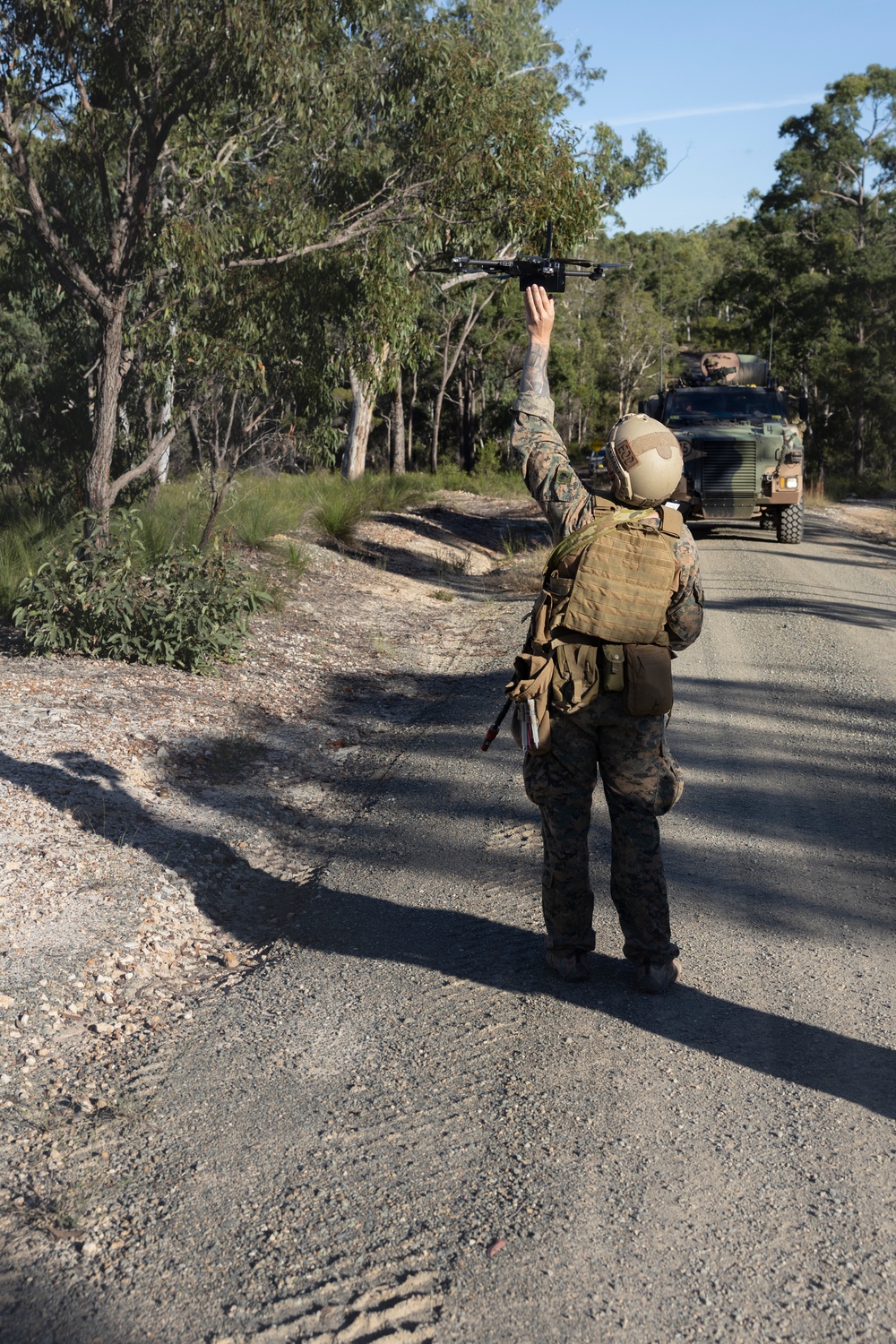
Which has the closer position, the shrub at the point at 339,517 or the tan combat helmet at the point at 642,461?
the tan combat helmet at the point at 642,461

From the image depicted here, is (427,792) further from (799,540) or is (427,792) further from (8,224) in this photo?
(799,540)

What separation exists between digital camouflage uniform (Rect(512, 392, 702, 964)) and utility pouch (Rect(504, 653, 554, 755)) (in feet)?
0.20

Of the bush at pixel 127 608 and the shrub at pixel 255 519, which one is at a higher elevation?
the shrub at pixel 255 519

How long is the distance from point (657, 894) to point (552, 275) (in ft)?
6.59

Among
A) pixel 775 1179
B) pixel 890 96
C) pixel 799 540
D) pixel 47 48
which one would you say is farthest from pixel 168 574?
pixel 890 96

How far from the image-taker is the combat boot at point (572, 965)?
3801mm

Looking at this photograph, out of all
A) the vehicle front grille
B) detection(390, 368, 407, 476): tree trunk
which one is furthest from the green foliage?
detection(390, 368, 407, 476): tree trunk

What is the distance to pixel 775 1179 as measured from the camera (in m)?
2.80

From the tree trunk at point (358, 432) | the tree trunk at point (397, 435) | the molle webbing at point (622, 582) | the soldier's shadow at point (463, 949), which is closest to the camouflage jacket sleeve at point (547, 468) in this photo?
the molle webbing at point (622, 582)

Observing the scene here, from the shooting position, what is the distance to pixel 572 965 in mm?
3801

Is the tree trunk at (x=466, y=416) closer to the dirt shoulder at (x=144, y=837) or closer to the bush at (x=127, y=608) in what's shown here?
the dirt shoulder at (x=144, y=837)

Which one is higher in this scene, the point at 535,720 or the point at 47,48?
the point at 47,48

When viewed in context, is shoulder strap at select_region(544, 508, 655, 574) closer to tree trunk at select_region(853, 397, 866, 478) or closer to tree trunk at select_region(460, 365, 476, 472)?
tree trunk at select_region(460, 365, 476, 472)

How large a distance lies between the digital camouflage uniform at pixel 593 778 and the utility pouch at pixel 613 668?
56 millimetres
